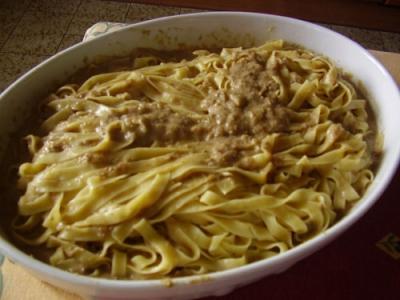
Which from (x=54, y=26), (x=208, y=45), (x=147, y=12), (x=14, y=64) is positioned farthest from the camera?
(x=147, y=12)

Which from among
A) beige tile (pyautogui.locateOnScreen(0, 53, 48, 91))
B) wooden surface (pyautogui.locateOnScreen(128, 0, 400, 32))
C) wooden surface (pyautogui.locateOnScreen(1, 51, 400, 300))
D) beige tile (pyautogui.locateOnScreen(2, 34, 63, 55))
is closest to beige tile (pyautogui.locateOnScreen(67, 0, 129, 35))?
beige tile (pyautogui.locateOnScreen(2, 34, 63, 55))

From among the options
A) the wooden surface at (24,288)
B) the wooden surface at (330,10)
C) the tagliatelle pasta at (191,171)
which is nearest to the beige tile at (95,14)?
the wooden surface at (330,10)

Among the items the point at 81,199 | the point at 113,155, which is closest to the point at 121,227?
the point at 81,199

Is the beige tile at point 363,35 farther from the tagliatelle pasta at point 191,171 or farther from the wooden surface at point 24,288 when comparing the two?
the wooden surface at point 24,288

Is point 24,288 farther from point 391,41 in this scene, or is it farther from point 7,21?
point 391,41

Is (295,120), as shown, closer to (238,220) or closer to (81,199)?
(238,220)

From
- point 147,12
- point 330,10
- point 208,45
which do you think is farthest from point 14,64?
point 330,10
